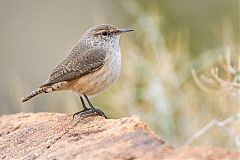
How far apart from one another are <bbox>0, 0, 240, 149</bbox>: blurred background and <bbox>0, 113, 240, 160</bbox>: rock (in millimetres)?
1417

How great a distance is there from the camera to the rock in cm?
523

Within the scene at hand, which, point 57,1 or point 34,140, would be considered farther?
point 57,1

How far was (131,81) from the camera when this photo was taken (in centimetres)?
966

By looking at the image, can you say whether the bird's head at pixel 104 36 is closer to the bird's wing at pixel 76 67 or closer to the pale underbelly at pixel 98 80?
the bird's wing at pixel 76 67

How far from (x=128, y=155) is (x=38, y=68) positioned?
44.2ft

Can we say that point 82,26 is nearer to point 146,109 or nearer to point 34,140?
point 146,109

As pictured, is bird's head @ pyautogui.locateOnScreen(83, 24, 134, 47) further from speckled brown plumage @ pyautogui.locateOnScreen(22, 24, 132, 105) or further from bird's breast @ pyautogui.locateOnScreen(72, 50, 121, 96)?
bird's breast @ pyautogui.locateOnScreen(72, 50, 121, 96)

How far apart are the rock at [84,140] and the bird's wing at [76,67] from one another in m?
0.36

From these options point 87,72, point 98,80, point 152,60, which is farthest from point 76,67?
point 152,60

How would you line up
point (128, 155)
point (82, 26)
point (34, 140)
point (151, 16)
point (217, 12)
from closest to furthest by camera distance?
1. point (128, 155)
2. point (34, 140)
3. point (151, 16)
4. point (217, 12)
5. point (82, 26)

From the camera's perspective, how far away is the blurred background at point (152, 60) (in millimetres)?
9227

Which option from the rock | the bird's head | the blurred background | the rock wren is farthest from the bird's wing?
the blurred background

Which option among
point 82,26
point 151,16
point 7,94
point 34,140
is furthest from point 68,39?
point 34,140

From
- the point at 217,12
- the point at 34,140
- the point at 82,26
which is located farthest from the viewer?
the point at 82,26
